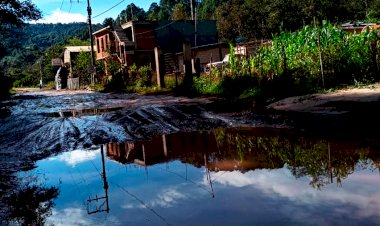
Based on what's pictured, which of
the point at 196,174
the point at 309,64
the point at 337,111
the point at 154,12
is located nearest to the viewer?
the point at 196,174

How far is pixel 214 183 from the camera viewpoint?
15.4ft

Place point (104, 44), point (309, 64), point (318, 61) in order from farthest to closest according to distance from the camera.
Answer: point (104, 44), point (309, 64), point (318, 61)

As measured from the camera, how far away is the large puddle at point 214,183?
11.9 ft

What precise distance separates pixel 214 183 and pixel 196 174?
1.79 feet

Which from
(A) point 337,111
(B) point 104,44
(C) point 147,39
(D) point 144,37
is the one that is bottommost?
(A) point 337,111

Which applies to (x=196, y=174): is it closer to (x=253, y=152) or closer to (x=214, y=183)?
(x=214, y=183)

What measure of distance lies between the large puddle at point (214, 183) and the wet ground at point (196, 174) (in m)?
0.01

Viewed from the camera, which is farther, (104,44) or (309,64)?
(104,44)

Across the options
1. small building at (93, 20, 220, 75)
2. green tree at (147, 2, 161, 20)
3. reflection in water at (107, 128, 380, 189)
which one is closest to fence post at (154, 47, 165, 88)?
reflection in water at (107, 128, 380, 189)

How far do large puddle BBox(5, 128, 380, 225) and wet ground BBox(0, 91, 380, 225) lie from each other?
0.5 inches

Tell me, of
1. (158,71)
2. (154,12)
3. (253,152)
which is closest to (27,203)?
(253,152)

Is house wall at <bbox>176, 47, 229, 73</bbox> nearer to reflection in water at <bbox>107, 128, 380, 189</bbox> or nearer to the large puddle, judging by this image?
reflection in water at <bbox>107, 128, 380, 189</bbox>

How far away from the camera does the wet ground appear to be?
12.1 ft

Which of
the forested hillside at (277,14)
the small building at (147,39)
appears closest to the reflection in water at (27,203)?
the small building at (147,39)
